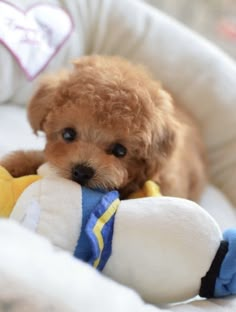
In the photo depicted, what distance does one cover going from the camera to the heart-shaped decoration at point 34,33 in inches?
69.7

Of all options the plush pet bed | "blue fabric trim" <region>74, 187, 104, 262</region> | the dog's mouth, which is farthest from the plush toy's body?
the plush pet bed

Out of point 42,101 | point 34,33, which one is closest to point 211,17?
point 34,33

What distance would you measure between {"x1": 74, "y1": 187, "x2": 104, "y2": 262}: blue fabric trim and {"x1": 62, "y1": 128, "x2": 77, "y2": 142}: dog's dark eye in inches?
7.5

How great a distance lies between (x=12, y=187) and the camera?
3.95 ft

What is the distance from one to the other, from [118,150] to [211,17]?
1768 millimetres

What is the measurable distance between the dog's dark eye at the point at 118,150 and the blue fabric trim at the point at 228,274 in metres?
0.33

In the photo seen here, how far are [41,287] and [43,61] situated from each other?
45.5 inches

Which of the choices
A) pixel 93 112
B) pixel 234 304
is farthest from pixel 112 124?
pixel 234 304

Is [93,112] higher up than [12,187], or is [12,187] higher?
[93,112]

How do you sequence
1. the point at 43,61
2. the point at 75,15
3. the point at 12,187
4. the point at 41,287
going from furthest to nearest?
1. the point at 75,15
2. the point at 43,61
3. the point at 12,187
4. the point at 41,287

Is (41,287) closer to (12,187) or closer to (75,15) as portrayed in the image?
(12,187)

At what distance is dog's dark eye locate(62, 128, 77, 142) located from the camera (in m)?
1.35

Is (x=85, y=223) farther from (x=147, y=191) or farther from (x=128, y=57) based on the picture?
(x=128, y=57)

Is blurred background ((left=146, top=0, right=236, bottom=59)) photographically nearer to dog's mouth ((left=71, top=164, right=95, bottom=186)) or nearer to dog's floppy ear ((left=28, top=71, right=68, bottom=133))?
dog's floppy ear ((left=28, top=71, right=68, bottom=133))
